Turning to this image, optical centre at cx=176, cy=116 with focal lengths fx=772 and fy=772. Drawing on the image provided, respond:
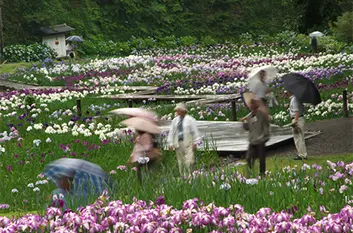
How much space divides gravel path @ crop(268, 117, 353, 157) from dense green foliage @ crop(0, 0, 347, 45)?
74.9ft

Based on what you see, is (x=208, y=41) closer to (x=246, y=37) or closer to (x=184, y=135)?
(x=246, y=37)

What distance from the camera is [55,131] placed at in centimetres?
1435

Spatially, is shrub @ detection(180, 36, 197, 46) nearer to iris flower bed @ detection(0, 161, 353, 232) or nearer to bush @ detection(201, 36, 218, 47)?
bush @ detection(201, 36, 218, 47)

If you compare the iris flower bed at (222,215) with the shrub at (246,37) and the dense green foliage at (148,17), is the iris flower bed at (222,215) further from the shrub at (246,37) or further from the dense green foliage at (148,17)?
the shrub at (246,37)

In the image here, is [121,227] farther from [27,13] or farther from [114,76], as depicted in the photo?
[27,13]

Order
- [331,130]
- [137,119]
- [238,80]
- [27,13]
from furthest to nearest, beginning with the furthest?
1. [27,13]
2. [238,80]
3. [331,130]
4. [137,119]

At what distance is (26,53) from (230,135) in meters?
26.4

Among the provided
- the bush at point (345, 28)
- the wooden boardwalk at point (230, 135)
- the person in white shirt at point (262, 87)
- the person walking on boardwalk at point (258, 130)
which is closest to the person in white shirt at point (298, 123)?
the person in white shirt at point (262, 87)

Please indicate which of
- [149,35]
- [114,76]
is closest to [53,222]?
[114,76]

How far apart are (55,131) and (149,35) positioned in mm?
37741

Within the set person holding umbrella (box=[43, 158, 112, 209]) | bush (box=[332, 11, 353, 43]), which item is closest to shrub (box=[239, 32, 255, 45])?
bush (box=[332, 11, 353, 43])

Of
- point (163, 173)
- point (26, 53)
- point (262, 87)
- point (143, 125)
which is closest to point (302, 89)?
point (262, 87)

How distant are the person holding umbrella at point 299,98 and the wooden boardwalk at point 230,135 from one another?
968 mm

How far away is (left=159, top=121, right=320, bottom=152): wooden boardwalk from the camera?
1402 centimetres
